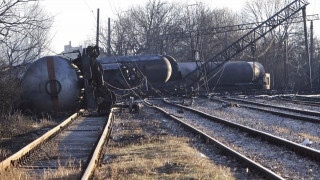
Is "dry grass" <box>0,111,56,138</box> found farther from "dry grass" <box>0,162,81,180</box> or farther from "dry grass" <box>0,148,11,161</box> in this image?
"dry grass" <box>0,162,81,180</box>

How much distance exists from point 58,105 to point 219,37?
51.3 meters

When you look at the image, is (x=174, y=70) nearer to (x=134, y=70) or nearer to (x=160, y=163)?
(x=134, y=70)

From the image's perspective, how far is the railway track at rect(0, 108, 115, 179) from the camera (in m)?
7.00

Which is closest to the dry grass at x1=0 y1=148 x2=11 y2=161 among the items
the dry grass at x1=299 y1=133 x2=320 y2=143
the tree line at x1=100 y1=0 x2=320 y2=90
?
the dry grass at x1=299 y1=133 x2=320 y2=143

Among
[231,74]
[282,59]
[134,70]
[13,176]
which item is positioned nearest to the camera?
[13,176]

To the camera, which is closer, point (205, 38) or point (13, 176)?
point (13, 176)

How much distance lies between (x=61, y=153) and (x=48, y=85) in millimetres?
9192

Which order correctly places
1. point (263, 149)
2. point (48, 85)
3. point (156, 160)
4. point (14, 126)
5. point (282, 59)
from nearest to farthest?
point (156, 160) < point (263, 149) < point (14, 126) < point (48, 85) < point (282, 59)

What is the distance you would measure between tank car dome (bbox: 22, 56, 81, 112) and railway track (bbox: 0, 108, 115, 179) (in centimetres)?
475

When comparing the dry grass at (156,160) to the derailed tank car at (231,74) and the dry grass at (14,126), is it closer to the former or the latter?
the dry grass at (14,126)

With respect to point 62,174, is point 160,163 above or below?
below

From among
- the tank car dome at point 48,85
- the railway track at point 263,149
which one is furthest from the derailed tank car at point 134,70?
the railway track at point 263,149

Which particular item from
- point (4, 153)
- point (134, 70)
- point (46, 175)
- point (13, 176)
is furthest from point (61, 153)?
point (134, 70)

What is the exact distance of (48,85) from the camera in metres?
17.5
